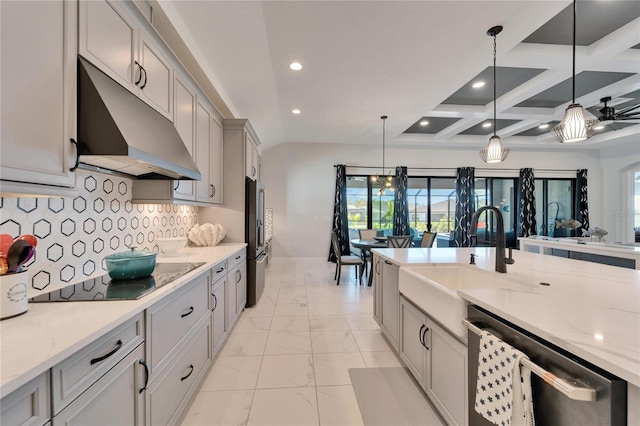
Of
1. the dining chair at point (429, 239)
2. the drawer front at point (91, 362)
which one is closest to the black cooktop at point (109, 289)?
the drawer front at point (91, 362)

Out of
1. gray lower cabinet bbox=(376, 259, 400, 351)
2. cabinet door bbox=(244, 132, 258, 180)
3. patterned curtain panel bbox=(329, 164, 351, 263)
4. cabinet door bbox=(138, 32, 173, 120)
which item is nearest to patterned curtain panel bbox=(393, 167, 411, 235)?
patterned curtain panel bbox=(329, 164, 351, 263)

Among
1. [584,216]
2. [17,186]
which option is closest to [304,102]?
[17,186]

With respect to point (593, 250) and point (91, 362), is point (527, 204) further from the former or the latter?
point (91, 362)

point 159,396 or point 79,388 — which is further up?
point 79,388

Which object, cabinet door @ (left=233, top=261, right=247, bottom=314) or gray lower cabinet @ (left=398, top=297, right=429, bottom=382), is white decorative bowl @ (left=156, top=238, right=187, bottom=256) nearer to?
cabinet door @ (left=233, top=261, right=247, bottom=314)

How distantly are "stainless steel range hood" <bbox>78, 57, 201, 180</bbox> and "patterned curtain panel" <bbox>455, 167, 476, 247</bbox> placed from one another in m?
6.91

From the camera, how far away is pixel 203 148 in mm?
2648

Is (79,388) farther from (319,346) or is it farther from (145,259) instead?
(319,346)

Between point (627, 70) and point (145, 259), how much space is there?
18.2ft

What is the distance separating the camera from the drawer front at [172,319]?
1.25m

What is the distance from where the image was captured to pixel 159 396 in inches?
51.6

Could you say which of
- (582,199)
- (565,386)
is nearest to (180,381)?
(565,386)

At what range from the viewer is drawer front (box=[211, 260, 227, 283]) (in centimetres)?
212

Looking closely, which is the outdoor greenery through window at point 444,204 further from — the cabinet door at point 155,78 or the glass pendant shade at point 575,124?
the cabinet door at point 155,78
